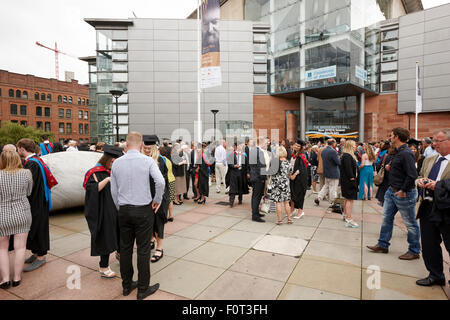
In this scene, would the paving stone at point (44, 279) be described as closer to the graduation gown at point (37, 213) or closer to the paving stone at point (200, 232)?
the graduation gown at point (37, 213)

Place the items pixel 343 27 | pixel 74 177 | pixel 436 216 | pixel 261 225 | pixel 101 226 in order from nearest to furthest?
pixel 436 216, pixel 101 226, pixel 261 225, pixel 74 177, pixel 343 27

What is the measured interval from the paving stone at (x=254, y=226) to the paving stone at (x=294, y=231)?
17cm

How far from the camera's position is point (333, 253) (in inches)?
182

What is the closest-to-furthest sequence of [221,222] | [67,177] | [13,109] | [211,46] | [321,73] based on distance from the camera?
[221,222] < [67,177] < [211,46] < [321,73] < [13,109]

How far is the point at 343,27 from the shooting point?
89.7ft

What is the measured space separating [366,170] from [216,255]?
674cm

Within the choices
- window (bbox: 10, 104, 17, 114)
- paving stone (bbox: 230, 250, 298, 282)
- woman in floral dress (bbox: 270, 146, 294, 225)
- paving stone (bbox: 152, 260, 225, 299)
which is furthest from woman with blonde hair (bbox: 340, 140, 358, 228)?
window (bbox: 10, 104, 17, 114)

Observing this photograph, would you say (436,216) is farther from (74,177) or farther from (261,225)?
(74,177)

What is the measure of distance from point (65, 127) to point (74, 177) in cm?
6732

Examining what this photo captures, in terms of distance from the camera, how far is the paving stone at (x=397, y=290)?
3.27 m

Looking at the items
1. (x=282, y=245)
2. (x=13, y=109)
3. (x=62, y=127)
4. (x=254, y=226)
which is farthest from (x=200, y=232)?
(x=62, y=127)

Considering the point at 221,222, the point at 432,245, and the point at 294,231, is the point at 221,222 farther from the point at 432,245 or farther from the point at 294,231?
the point at 432,245

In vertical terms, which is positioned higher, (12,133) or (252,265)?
(12,133)
